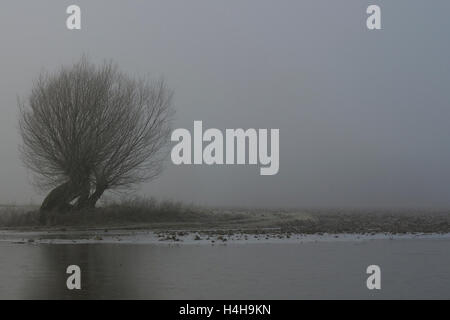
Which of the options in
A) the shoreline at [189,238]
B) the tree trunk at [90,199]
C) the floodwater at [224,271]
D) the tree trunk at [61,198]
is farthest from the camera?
the tree trunk at [90,199]

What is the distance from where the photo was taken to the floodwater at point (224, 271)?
1041cm

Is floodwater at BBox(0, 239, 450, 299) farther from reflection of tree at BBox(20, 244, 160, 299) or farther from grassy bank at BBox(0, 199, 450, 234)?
grassy bank at BBox(0, 199, 450, 234)

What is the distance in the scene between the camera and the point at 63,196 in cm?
3350

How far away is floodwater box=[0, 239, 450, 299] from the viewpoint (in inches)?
410

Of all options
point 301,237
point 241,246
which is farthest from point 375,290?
point 301,237

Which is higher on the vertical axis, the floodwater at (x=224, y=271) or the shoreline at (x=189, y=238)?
the floodwater at (x=224, y=271)

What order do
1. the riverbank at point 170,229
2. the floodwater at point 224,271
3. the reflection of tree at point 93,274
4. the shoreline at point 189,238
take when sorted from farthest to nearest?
the riverbank at point 170,229 → the shoreline at point 189,238 → the floodwater at point 224,271 → the reflection of tree at point 93,274

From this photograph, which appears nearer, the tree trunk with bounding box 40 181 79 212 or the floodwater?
the floodwater

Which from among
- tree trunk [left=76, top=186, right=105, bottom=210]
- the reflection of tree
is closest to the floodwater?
the reflection of tree

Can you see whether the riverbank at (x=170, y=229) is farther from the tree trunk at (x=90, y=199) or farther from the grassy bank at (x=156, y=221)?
the tree trunk at (x=90, y=199)

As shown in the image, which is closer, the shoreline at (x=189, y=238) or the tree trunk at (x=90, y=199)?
the shoreline at (x=189, y=238)

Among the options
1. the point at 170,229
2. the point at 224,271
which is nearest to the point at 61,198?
the point at 170,229

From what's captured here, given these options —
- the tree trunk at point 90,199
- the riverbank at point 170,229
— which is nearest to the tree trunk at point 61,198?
the tree trunk at point 90,199
